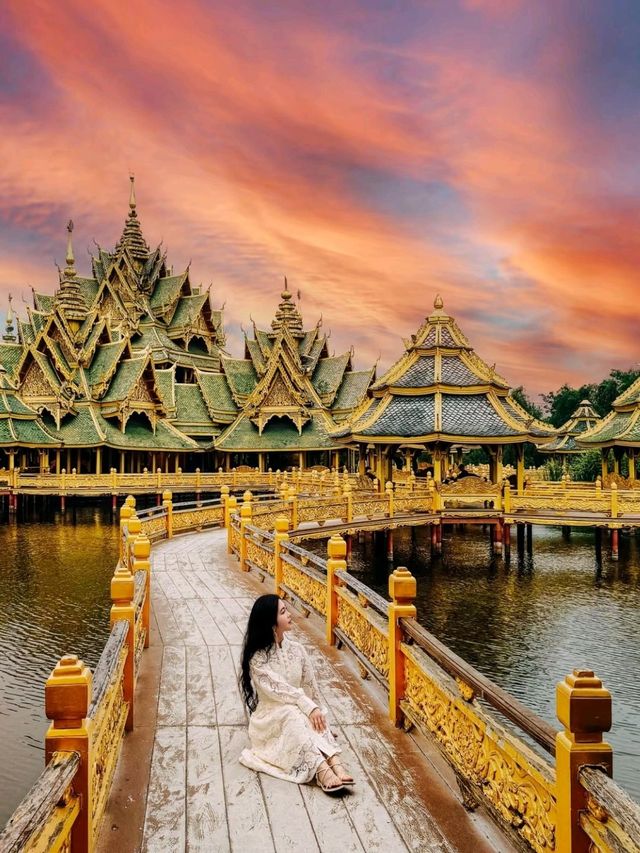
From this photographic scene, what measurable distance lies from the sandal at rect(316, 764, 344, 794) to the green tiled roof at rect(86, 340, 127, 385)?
33765 mm

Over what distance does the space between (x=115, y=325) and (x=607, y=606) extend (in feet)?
116

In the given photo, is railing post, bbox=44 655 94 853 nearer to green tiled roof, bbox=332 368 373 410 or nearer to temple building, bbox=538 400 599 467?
green tiled roof, bbox=332 368 373 410

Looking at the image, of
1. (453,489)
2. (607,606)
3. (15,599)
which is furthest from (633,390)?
(15,599)

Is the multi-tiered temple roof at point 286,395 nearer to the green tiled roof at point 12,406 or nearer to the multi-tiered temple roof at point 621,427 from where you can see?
the green tiled roof at point 12,406

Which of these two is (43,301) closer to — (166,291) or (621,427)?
(166,291)

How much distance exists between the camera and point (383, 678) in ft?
19.1

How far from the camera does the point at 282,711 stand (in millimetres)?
4531

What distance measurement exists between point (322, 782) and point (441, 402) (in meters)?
19.6

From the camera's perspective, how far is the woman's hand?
14.8 feet

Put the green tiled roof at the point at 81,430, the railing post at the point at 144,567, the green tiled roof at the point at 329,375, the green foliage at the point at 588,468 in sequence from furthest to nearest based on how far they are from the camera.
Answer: the green foliage at the point at 588,468, the green tiled roof at the point at 329,375, the green tiled roof at the point at 81,430, the railing post at the point at 144,567

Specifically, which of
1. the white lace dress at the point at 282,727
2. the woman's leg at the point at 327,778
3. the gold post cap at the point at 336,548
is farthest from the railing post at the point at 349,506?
the woman's leg at the point at 327,778

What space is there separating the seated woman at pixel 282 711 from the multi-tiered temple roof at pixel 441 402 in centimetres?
1750

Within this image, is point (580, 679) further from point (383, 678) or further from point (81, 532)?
point (81, 532)

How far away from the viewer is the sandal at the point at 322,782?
13.9 ft
